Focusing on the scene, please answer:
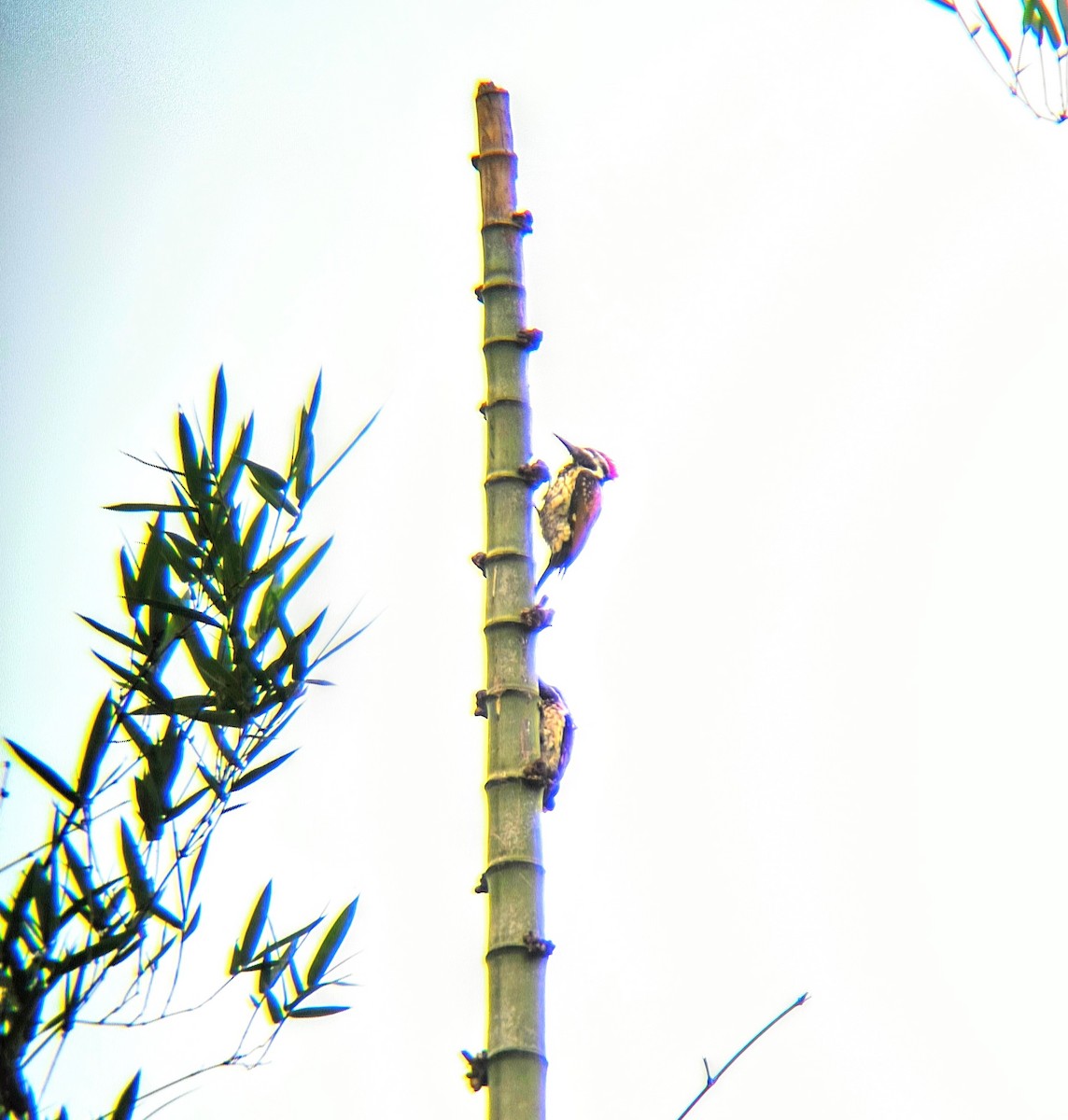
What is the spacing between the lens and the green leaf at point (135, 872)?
2.09 metres

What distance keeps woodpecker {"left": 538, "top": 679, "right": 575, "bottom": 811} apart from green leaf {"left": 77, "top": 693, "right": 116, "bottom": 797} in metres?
0.78

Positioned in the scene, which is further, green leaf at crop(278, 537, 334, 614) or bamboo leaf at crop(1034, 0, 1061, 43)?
bamboo leaf at crop(1034, 0, 1061, 43)

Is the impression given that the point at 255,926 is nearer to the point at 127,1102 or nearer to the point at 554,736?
the point at 127,1102

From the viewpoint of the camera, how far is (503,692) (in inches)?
70.5

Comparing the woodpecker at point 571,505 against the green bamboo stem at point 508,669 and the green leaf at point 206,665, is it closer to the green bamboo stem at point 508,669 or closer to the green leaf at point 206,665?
the green bamboo stem at point 508,669

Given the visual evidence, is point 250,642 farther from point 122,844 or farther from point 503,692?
point 503,692

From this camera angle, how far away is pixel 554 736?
1802 mm

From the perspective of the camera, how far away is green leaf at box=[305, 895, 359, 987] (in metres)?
2.25

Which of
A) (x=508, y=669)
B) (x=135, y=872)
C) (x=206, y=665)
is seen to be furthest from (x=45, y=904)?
(x=508, y=669)

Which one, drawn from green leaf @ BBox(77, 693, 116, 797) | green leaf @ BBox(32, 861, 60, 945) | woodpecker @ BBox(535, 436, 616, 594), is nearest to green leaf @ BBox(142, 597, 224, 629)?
green leaf @ BBox(77, 693, 116, 797)

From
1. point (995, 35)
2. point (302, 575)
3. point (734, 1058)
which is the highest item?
point (995, 35)

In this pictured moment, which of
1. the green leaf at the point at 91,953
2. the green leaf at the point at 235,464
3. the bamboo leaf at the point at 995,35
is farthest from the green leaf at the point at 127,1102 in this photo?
the bamboo leaf at the point at 995,35

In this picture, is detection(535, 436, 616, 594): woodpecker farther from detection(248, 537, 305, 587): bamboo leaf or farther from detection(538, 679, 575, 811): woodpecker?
detection(248, 537, 305, 587): bamboo leaf

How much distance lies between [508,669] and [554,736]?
0.11 meters
